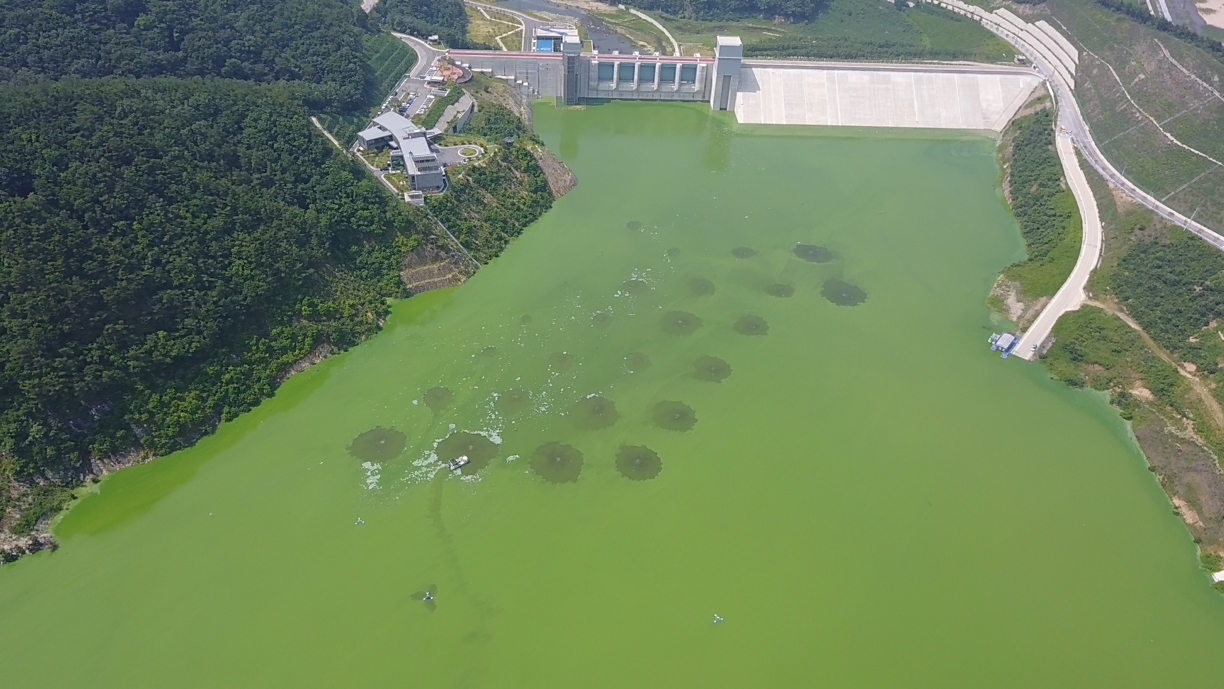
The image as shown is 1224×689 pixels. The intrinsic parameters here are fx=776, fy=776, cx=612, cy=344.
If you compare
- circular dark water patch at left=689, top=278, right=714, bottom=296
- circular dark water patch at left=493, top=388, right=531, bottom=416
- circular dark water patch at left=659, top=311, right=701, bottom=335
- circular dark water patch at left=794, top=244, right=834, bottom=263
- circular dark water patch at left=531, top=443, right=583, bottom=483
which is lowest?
circular dark water patch at left=531, top=443, right=583, bottom=483

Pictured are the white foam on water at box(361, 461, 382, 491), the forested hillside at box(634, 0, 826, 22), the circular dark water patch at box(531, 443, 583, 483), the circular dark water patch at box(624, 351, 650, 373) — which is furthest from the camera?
the forested hillside at box(634, 0, 826, 22)

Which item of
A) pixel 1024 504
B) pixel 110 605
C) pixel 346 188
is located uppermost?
pixel 346 188

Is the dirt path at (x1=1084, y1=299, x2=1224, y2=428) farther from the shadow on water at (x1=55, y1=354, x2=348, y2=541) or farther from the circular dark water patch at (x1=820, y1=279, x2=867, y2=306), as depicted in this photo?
the shadow on water at (x1=55, y1=354, x2=348, y2=541)

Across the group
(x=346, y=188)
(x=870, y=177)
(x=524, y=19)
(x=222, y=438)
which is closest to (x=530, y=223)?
(x=346, y=188)

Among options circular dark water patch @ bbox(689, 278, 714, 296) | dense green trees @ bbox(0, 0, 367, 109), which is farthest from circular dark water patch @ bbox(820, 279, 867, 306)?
dense green trees @ bbox(0, 0, 367, 109)

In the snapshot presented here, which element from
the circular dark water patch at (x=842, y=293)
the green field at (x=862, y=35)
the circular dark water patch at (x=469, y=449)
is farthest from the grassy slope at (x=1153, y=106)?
the circular dark water patch at (x=469, y=449)

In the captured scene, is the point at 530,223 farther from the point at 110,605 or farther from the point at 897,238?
the point at 110,605

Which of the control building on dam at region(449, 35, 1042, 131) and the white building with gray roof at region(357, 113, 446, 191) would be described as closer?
the white building with gray roof at region(357, 113, 446, 191)
